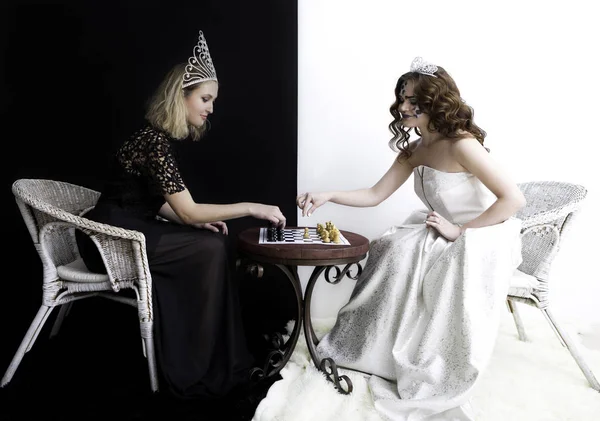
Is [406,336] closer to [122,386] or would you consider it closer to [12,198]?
[122,386]

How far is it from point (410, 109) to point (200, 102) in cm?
102

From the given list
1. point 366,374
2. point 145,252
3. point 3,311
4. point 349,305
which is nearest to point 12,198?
point 3,311

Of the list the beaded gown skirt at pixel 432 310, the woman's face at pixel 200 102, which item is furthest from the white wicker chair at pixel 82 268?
the beaded gown skirt at pixel 432 310

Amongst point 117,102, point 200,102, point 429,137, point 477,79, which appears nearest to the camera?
point 200,102

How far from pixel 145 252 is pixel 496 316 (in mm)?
1506

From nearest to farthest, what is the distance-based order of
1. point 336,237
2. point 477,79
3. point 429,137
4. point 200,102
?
point 336,237 < point 200,102 < point 429,137 < point 477,79

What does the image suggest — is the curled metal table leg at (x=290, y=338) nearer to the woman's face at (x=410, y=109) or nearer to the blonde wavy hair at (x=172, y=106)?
the blonde wavy hair at (x=172, y=106)

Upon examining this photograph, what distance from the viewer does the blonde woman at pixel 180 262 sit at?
221 centimetres

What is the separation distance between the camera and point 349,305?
249 centimetres

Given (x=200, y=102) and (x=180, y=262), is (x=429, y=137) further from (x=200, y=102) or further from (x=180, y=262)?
(x=180, y=262)

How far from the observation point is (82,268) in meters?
2.35

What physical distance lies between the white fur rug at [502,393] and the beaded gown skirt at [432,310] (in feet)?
0.42

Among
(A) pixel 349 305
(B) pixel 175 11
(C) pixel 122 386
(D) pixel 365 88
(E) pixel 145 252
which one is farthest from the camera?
(D) pixel 365 88

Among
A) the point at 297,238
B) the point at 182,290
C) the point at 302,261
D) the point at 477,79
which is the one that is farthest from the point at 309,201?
the point at 477,79
